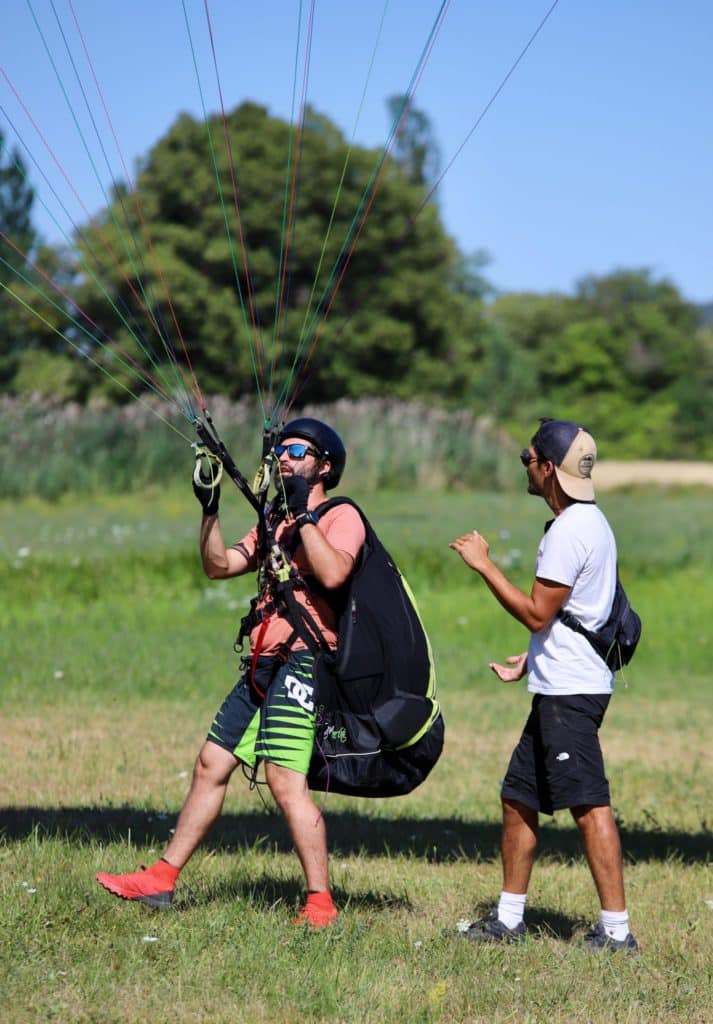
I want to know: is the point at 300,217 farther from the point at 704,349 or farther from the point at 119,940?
the point at 704,349

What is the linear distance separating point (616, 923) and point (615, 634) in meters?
1.07

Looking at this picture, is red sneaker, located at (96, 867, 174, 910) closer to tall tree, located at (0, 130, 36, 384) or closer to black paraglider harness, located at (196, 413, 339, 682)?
black paraglider harness, located at (196, 413, 339, 682)

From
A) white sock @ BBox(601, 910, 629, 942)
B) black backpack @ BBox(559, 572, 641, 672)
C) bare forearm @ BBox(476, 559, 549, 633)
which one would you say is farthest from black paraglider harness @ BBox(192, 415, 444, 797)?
white sock @ BBox(601, 910, 629, 942)

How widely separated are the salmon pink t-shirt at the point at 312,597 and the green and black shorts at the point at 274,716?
0.08m

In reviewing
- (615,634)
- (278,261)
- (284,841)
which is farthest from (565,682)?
(278,261)

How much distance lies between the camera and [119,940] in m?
5.05

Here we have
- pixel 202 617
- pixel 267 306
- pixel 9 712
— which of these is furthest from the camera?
pixel 267 306

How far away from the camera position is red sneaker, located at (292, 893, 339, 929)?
5.32 meters

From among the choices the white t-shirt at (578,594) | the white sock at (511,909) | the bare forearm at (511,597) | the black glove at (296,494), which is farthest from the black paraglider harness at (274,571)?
the white sock at (511,909)

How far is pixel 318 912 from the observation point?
5.35m

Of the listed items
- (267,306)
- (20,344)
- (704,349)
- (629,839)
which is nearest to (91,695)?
(629,839)

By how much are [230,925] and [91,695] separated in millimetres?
6031

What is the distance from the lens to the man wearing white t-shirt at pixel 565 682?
5312 millimetres

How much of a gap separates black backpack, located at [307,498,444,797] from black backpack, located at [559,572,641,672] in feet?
1.88
